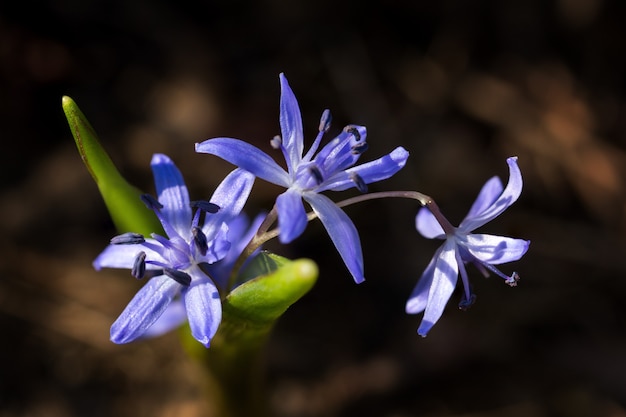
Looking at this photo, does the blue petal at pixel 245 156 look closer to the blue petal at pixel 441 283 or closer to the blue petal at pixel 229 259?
the blue petal at pixel 229 259

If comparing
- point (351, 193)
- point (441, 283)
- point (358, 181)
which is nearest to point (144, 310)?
point (358, 181)

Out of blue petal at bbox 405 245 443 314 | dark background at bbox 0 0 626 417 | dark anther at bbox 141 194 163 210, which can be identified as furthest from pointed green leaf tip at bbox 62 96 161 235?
dark background at bbox 0 0 626 417

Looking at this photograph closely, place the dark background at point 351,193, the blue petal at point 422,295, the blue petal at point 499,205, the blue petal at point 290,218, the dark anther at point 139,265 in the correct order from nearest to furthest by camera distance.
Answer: the blue petal at point 290,218 → the dark anther at point 139,265 → the blue petal at point 499,205 → the blue petal at point 422,295 → the dark background at point 351,193

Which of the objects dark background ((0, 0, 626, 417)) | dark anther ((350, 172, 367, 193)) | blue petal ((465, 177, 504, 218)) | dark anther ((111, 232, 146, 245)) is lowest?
dark background ((0, 0, 626, 417))

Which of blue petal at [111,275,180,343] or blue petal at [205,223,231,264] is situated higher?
blue petal at [205,223,231,264]

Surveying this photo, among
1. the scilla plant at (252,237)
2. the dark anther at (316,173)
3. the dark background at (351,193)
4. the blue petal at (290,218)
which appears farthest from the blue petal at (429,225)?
the dark background at (351,193)

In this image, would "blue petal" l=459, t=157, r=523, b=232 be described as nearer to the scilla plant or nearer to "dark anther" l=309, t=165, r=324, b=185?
the scilla plant

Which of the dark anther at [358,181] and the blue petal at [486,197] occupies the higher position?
the dark anther at [358,181]
